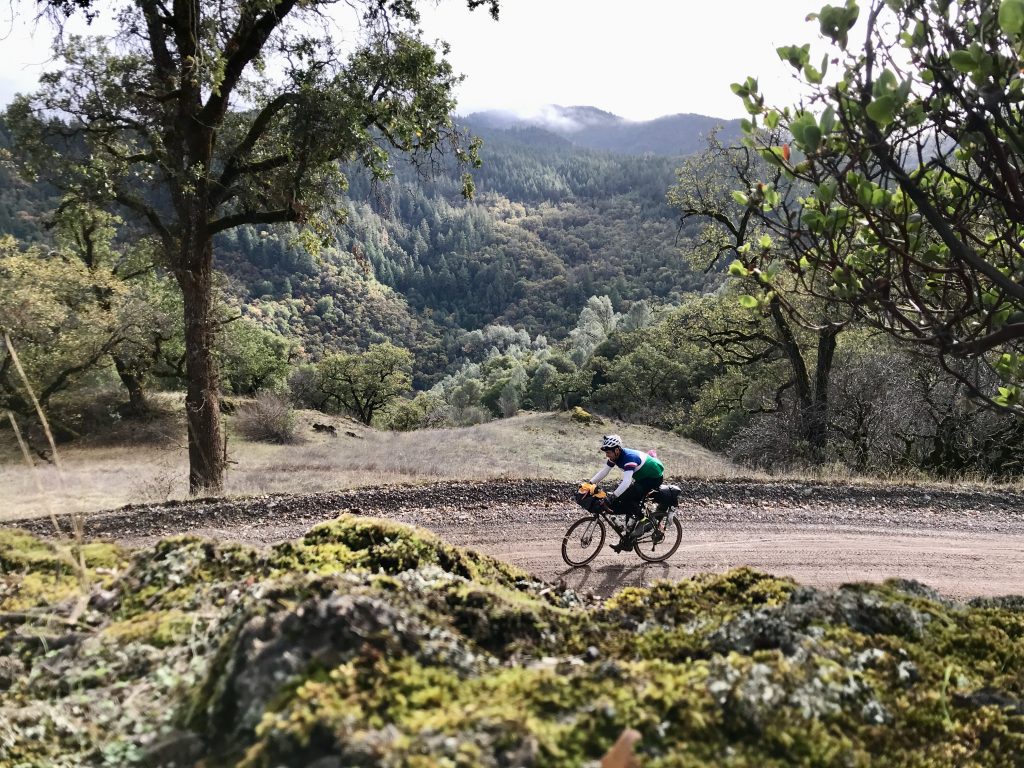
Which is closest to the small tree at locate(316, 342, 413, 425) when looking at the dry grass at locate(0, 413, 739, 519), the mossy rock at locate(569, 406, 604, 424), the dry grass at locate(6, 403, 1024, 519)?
the dry grass at locate(6, 403, 1024, 519)

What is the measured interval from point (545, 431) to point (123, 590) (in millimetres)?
23462

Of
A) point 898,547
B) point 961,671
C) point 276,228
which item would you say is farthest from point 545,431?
point 961,671

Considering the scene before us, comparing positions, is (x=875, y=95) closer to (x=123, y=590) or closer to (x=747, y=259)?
(x=747, y=259)

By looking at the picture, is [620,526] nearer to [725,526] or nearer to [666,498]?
[666,498]

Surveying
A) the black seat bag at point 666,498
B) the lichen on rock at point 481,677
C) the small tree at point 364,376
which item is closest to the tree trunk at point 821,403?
the black seat bag at point 666,498

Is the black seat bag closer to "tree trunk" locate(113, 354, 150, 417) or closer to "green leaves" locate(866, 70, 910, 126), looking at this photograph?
"green leaves" locate(866, 70, 910, 126)

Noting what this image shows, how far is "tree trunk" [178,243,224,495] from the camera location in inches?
437

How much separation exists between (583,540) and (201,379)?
26.2ft

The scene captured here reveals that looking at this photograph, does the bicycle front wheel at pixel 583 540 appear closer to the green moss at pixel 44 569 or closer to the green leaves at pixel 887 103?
the green moss at pixel 44 569

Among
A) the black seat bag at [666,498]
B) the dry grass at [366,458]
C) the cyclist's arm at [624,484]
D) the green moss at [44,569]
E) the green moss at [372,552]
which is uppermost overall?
the green moss at [372,552]

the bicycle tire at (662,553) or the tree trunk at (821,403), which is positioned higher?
the tree trunk at (821,403)

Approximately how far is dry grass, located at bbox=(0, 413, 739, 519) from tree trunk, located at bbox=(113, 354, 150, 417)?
2.80m

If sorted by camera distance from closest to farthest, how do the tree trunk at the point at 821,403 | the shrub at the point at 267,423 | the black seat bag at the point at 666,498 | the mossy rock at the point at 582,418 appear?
the black seat bag at the point at 666,498 < the tree trunk at the point at 821,403 < the mossy rock at the point at 582,418 < the shrub at the point at 267,423

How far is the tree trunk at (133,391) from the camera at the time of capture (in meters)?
28.9
